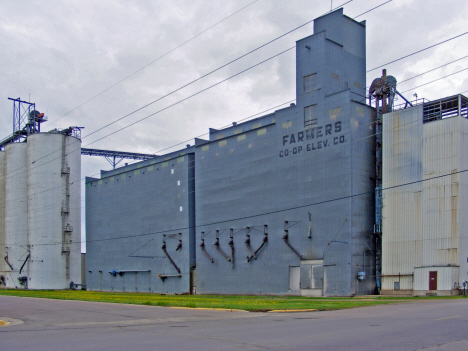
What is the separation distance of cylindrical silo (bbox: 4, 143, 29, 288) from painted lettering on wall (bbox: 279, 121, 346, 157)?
166 ft

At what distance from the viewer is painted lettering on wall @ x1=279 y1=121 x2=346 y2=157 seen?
4650cm

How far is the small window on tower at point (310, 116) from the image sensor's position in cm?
4874

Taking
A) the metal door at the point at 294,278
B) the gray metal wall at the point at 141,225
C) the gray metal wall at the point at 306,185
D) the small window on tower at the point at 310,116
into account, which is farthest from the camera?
the gray metal wall at the point at 141,225

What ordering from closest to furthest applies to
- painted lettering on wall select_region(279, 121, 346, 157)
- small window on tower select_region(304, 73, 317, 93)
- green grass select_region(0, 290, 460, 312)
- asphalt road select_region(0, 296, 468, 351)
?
1. asphalt road select_region(0, 296, 468, 351)
2. green grass select_region(0, 290, 460, 312)
3. painted lettering on wall select_region(279, 121, 346, 157)
4. small window on tower select_region(304, 73, 317, 93)

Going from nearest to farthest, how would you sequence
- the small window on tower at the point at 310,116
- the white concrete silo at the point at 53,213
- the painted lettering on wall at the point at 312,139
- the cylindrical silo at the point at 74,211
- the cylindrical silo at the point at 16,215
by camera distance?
1. the painted lettering on wall at the point at 312,139
2. the small window on tower at the point at 310,116
3. the white concrete silo at the point at 53,213
4. the cylindrical silo at the point at 74,211
5. the cylindrical silo at the point at 16,215

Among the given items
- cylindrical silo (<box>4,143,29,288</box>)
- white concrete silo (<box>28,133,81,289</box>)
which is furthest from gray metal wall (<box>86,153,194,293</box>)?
cylindrical silo (<box>4,143,29,288</box>)

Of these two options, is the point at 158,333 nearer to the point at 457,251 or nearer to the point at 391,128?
the point at 457,251

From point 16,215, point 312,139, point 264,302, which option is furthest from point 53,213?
point 264,302

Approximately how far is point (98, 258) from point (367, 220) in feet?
160

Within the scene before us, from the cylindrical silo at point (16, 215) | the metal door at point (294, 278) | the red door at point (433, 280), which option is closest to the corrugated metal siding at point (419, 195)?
the red door at point (433, 280)

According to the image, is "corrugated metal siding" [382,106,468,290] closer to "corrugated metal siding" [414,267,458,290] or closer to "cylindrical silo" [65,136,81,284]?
"corrugated metal siding" [414,267,458,290]

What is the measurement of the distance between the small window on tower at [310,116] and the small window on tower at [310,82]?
193cm

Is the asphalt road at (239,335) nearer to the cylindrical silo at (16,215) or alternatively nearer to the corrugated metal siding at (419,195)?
the corrugated metal siding at (419,195)

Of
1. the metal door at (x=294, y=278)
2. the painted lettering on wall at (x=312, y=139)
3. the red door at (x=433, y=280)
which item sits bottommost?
the metal door at (x=294, y=278)
